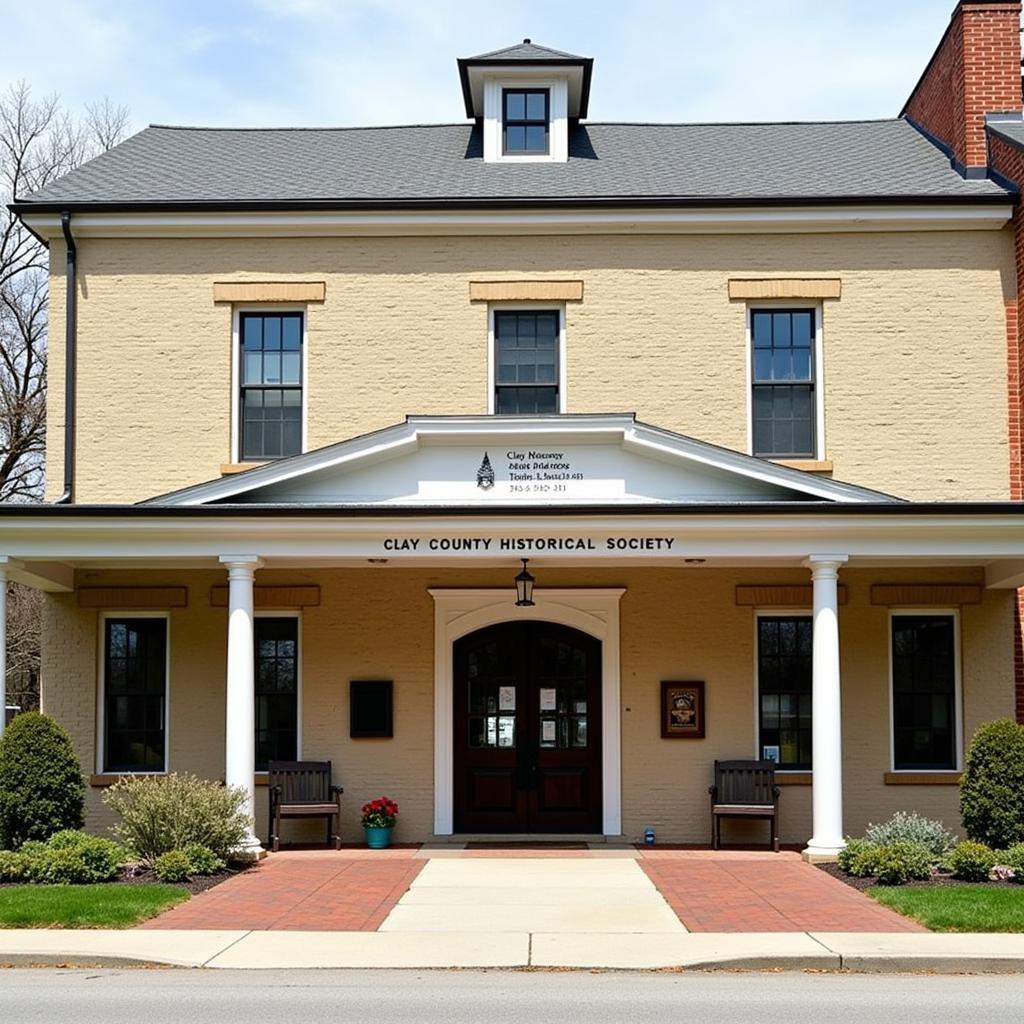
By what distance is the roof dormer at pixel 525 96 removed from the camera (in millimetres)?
20984

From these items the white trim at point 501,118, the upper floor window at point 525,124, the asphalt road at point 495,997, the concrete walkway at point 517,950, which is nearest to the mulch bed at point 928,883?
the concrete walkway at point 517,950

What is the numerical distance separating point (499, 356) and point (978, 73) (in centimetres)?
774

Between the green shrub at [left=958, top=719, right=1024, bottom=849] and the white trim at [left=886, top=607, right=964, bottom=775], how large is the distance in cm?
289

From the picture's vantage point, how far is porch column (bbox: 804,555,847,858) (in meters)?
16.7

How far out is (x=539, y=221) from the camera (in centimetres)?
1955

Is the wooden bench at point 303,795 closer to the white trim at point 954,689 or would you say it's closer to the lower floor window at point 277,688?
the lower floor window at point 277,688

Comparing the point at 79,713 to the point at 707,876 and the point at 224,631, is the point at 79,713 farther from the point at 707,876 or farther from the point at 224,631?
the point at 707,876

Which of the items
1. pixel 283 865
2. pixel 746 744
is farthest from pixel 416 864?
pixel 746 744

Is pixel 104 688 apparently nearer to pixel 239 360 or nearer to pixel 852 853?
pixel 239 360

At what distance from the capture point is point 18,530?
1686cm

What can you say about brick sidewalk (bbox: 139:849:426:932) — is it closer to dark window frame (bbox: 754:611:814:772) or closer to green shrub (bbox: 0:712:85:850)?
green shrub (bbox: 0:712:85:850)

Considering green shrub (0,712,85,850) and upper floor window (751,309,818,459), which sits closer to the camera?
Result: green shrub (0,712,85,850)

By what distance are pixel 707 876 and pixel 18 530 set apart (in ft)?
27.7

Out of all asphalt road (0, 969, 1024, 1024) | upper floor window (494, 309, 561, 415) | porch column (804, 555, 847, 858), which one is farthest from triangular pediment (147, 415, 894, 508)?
asphalt road (0, 969, 1024, 1024)
